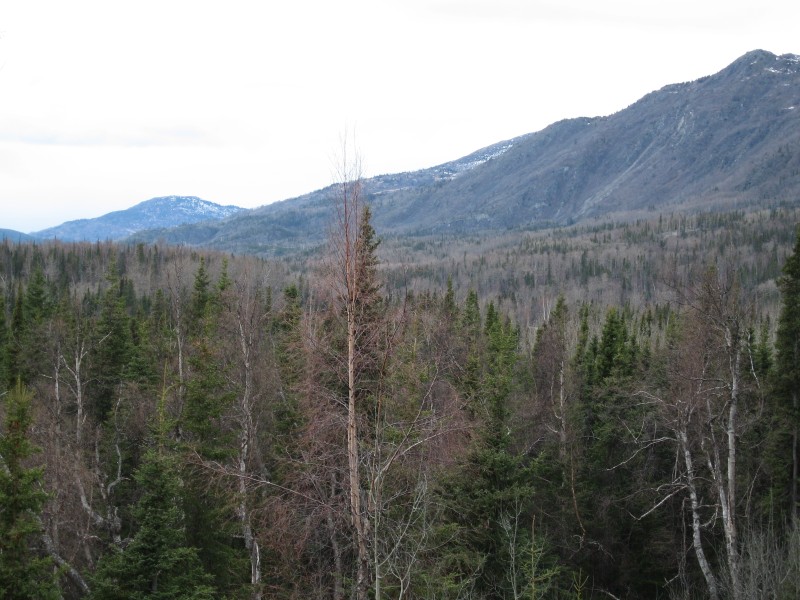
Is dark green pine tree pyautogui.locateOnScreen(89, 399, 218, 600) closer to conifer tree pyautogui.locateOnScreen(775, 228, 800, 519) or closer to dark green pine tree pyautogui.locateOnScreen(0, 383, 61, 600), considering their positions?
dark green pine tree pyautogui.locateOnScreen(0, 383, 61, 600)

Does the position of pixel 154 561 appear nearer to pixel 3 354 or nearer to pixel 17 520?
pixel 17 520

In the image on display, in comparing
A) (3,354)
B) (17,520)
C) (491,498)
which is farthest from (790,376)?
(3,354)

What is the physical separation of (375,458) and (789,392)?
20759 mm

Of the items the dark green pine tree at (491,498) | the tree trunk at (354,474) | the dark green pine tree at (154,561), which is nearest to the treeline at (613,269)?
the dark green pine tree at (491,498)

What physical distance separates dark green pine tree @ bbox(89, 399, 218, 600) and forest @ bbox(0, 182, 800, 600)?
0.20 ft

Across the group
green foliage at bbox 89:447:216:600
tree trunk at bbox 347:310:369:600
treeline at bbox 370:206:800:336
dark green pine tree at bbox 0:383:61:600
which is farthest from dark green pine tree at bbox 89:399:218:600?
treeline at bbox 370:206:800:336

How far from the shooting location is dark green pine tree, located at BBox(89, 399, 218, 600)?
43.2 feet

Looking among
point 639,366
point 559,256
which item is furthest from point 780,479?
point 559,256

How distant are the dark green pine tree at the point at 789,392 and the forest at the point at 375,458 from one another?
0.09 meters

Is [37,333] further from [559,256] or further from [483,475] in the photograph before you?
[559,256]

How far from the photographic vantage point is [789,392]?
23.7m

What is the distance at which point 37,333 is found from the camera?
35.0 m

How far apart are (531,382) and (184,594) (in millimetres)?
30427

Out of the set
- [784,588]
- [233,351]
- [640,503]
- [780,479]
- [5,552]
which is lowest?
[640,503]
